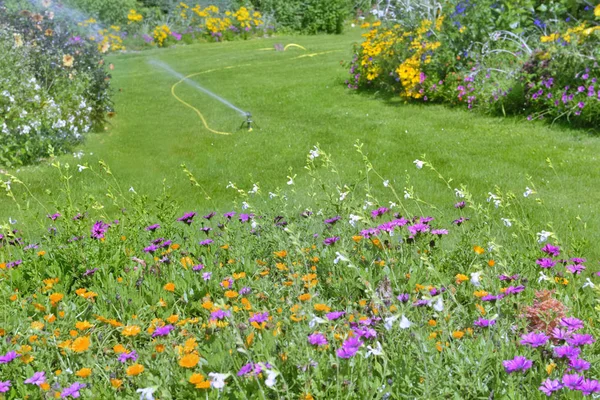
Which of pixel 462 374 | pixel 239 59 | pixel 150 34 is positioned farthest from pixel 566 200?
pixel 150 34

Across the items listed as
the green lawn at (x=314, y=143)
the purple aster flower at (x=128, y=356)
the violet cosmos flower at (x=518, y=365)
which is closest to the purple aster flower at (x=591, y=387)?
the violet cosmos flower at (x=518, y=365)

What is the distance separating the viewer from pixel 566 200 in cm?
542

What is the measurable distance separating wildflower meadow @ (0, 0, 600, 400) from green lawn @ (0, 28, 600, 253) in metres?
0.04

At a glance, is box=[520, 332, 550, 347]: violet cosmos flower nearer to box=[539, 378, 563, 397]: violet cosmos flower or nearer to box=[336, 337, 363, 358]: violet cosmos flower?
box=[539, 378, 563, 397]: violet cosmos flower

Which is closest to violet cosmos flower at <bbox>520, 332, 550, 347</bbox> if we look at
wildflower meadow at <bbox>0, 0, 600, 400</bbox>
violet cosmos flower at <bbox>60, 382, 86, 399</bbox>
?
wildflower meadow at <bbox>0, 0, 600, 400</bbox>

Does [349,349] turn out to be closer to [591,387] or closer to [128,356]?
[591,387]

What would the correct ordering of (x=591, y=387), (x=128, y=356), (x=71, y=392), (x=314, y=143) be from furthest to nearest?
1. (x=314, y=143)
2. (x=128, y=356)
3. (x=71, y=392)
4. (x=591, y=387)

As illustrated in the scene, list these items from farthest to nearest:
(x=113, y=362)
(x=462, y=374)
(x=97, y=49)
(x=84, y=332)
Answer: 1. (x=97, y=49)
2. (x=84, y=332)
3. (x=113, y=362)
4. (x=462, y=374)

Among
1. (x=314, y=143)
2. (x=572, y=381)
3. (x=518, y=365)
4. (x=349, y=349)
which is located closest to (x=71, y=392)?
(x=349, y=349)

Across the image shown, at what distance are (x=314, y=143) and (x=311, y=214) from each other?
3.98 meters

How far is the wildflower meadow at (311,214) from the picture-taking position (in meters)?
2.46

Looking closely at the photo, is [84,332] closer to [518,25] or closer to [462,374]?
[462,374]

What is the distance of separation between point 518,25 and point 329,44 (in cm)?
886

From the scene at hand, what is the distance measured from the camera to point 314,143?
25.8 feet
